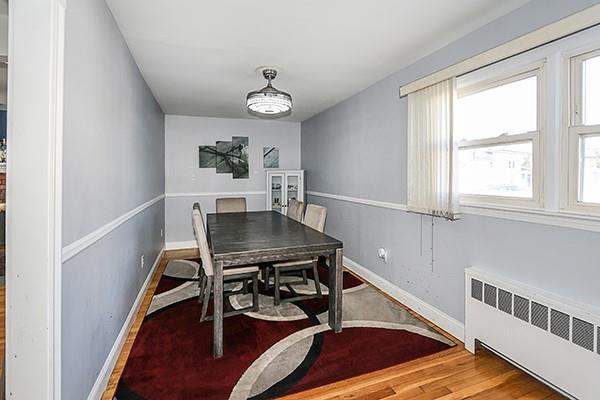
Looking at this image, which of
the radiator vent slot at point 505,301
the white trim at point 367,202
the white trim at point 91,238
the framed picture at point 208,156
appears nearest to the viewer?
the white trim at point 91,238

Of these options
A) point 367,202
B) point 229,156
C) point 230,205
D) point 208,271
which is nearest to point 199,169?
point 229,156

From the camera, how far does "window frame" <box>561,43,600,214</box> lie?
5.39 ft

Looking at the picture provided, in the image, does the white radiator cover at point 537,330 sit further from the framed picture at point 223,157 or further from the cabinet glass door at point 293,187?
the framed picture at point 223,157

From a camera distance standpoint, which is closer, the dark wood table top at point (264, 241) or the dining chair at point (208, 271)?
the dark wood table top at point (264, 241)

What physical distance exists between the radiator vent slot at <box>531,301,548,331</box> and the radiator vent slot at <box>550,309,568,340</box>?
0.03 meters

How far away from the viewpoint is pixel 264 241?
2383 millimetres

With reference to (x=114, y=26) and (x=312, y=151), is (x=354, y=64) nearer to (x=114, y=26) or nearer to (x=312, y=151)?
(x=114, y=26)

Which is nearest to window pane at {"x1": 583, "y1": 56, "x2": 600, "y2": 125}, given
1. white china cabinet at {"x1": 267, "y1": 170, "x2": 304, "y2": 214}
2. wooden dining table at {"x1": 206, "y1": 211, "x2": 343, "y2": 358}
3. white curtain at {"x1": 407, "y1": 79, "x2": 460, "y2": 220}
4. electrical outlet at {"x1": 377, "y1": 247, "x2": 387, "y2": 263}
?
white curtain at {"x1": 407, "y1": 79, "x2": 460, "y2": 220}

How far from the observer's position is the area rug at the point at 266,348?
1.78 metres

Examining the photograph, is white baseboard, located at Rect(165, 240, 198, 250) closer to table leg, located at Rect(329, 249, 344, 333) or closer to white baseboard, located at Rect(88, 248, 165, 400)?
white baseboard, located at Rect(88, 248, 165, 400)

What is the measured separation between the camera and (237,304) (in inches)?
115

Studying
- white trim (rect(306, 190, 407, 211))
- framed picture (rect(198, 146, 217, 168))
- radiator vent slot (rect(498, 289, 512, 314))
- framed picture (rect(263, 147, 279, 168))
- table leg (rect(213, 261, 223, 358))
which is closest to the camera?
radiator vent slot (rect(498, 289, 512, 314))

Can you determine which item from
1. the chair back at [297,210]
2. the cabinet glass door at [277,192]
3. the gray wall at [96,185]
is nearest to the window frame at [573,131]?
the chair back at [297,210]

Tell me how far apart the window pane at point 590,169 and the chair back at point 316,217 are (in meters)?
1.92
